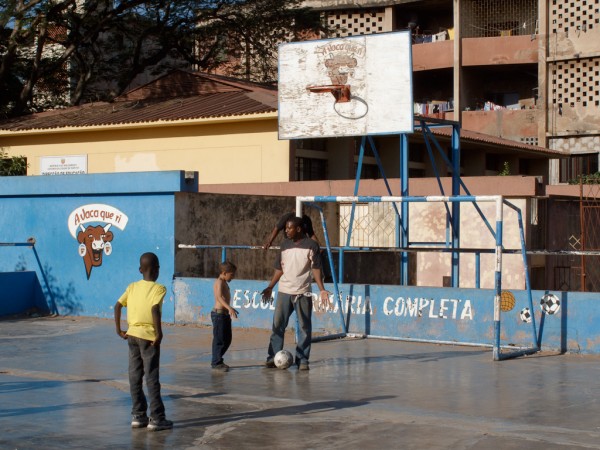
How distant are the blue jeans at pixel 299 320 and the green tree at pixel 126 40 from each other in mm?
24836

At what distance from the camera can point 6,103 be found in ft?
128

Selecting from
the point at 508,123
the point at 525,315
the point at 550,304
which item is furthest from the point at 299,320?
the point at 508,123

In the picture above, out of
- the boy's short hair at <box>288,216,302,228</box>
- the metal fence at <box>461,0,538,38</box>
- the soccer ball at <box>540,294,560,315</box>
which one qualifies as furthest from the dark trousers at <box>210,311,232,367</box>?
the metal fence at <box>461,0,538,38</box>

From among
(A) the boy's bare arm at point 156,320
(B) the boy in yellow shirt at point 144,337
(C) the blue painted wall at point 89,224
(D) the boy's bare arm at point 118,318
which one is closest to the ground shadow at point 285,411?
(B) the boy in yellow shirt at point 144,337

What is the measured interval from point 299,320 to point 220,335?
3.05 feet

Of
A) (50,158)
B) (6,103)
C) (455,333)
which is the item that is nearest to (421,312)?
(455,333)

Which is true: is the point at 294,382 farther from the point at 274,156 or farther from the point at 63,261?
the point at 274,156

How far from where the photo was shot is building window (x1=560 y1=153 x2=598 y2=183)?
41.2 meters

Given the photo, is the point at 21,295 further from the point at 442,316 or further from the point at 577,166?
the point at 577,166

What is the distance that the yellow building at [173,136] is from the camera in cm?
2750

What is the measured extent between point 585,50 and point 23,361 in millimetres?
33289

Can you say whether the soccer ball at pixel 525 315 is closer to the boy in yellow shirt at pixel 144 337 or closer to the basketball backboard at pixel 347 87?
the basketball backboard at pixel 347 87

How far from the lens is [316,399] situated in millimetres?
9477

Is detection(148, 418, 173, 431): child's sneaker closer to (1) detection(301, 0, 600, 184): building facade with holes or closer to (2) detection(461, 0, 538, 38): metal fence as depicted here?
(1) detection(301, 0, 600, 184): building facade with holes
